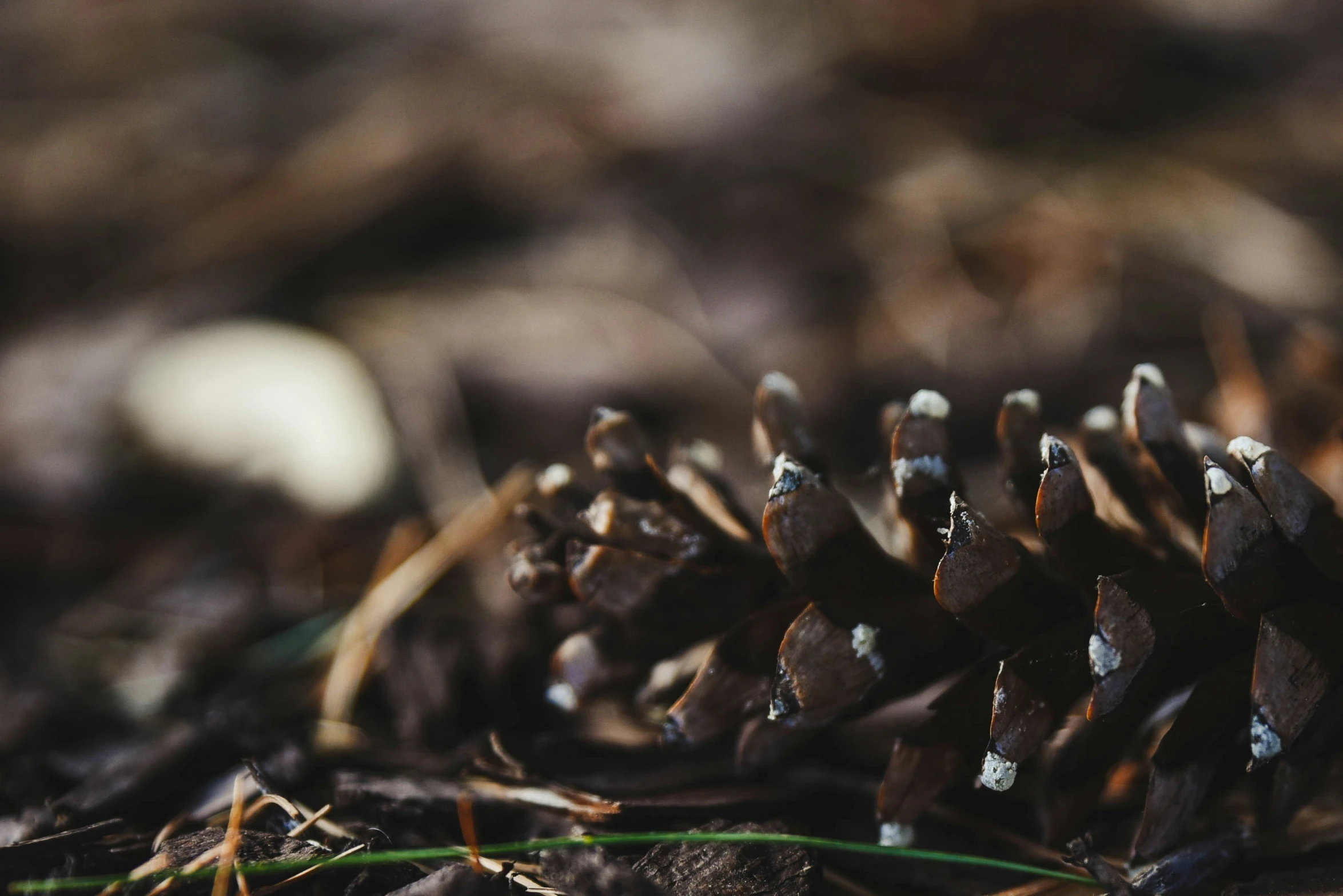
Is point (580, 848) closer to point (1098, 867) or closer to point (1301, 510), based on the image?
point (1098, 867)

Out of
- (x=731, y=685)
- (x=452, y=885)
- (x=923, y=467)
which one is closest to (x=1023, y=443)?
(x=923, y=467)

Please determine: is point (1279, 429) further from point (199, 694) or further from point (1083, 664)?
point (199, 694)

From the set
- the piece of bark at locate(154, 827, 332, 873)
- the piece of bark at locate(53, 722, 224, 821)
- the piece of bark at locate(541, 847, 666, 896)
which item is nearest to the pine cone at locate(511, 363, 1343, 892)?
the piece of bark at locate(541, 847, 666, 896)

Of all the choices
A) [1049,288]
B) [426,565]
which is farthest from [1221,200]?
[426,565]

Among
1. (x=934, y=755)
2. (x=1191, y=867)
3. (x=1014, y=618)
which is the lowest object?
(x=1191, y=867)

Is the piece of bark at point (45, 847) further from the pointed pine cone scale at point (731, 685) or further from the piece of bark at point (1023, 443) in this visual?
the piece of bark at point (1023, 443)
